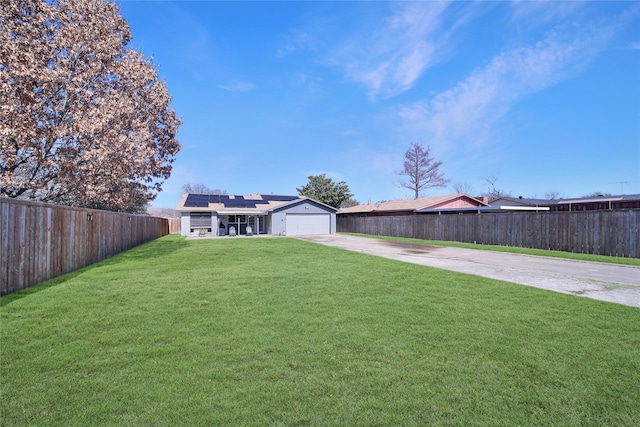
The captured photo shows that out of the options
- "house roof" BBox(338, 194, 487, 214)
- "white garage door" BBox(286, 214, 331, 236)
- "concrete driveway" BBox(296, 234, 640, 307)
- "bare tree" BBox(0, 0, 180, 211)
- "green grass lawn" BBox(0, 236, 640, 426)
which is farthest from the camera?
"white garage door" BBox(286, 214, 331, 236)

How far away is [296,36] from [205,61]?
4847 mm

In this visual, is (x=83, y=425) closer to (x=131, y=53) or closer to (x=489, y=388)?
(x=489, y=388)

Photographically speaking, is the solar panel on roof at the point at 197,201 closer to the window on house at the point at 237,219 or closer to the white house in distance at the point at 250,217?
the white house in distance at the point at 250,217

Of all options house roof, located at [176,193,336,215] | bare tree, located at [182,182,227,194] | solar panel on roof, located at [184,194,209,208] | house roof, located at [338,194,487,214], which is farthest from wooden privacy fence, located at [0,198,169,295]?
bare tree, located at [182,182,227,194]

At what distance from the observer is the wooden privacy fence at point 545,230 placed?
11.3 metres

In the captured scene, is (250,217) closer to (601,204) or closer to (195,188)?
(601,204)

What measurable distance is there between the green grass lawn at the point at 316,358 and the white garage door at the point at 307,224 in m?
21.4

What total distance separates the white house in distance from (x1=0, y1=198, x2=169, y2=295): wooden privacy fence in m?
15.5

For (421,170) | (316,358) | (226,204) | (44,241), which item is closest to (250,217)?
(226,204)

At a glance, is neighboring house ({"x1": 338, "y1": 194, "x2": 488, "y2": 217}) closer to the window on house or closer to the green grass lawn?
the window on house

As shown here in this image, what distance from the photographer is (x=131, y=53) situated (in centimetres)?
1227

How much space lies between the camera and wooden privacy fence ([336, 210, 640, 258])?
11281 mm

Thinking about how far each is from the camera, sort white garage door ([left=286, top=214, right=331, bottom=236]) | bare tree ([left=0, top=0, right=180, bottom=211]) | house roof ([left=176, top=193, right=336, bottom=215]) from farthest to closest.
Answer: white garage door ([left=286, top=214, right=331, bottom=236])
house roof ([left=176, top=193, right=336, bottom=215])
bare tree ([left=0, top=0, right=180, bottom=211])

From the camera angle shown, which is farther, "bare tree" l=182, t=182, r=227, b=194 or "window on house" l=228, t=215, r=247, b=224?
"bare tree" l=182, t=182, r=227, b=194
